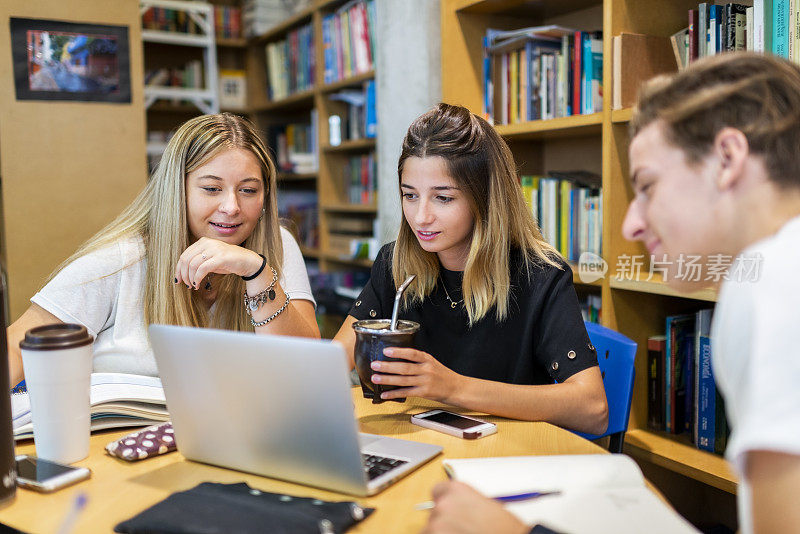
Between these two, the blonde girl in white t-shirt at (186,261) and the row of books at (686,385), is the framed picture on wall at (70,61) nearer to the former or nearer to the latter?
the blonde girl in white t-shirt at (186,261)

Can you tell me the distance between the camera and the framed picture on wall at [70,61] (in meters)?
2.63

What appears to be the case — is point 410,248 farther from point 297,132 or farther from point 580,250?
point 297,132

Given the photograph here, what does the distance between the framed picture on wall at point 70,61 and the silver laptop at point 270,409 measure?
84.2 inches

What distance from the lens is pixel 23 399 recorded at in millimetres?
1209

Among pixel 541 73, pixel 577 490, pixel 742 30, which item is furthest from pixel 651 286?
pixel 577 490

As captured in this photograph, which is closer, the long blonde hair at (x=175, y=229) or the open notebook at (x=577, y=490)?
the open notebook at (x=577, y=490)

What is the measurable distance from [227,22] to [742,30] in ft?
11.2

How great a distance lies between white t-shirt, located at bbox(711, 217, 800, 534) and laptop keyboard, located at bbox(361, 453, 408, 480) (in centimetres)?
44

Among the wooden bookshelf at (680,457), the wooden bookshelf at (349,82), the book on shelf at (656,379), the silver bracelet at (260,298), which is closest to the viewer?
the silver bracelet at (260,298)

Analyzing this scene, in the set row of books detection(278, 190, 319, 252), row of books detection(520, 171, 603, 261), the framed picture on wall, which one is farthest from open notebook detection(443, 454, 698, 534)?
row of books detection(278, 190, 319, 252)

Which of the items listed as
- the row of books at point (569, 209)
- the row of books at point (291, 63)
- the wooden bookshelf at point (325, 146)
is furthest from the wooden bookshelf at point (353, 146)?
the row of books at point (569, 209)

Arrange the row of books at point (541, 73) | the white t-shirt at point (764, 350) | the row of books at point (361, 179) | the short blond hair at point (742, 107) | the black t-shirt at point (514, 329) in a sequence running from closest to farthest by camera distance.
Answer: the white t-shirt at point (764, 350), the short blond hair at point (742, 107), the black t-shirt at point (514, 329), the row of books at point (541, 73), the row of books at point (361, 179)

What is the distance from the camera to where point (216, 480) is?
967mm

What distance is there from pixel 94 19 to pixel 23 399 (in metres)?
2.01
